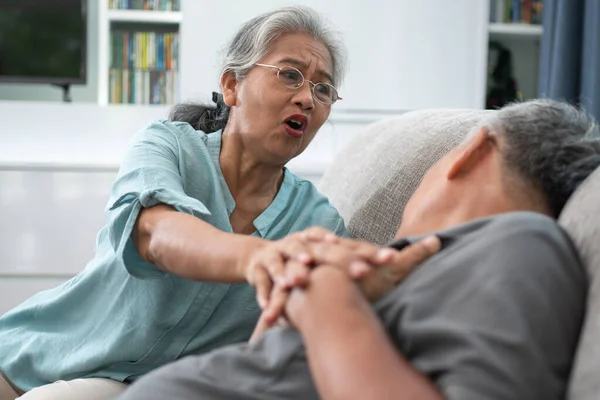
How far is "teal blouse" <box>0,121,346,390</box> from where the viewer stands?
1.28 m

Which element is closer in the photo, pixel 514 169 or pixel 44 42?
pixel 514 169

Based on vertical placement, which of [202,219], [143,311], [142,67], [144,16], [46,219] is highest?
[144,16]

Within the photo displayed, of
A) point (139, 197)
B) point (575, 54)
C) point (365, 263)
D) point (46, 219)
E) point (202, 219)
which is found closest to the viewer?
point (365, 263)

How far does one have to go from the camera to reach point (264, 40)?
1.41 meters

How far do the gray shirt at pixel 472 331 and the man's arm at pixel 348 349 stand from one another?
3cm

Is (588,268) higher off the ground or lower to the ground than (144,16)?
lower

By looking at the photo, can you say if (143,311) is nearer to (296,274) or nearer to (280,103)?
(280,103)

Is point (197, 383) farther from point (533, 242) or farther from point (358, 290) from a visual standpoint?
point (533, 242)

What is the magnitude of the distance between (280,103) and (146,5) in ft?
7.21

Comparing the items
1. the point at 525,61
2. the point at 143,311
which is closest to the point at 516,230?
the point at 143,311

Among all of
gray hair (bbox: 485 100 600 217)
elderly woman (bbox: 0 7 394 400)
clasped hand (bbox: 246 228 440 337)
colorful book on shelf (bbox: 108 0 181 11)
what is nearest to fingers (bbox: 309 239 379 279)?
clasped hand (bbox: 246 228 440 337)

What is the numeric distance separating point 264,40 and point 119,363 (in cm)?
63

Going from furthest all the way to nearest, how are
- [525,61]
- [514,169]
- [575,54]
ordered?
1. [525,61]
2. [575,54]
3. [514,169]

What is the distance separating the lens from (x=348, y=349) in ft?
2.02
